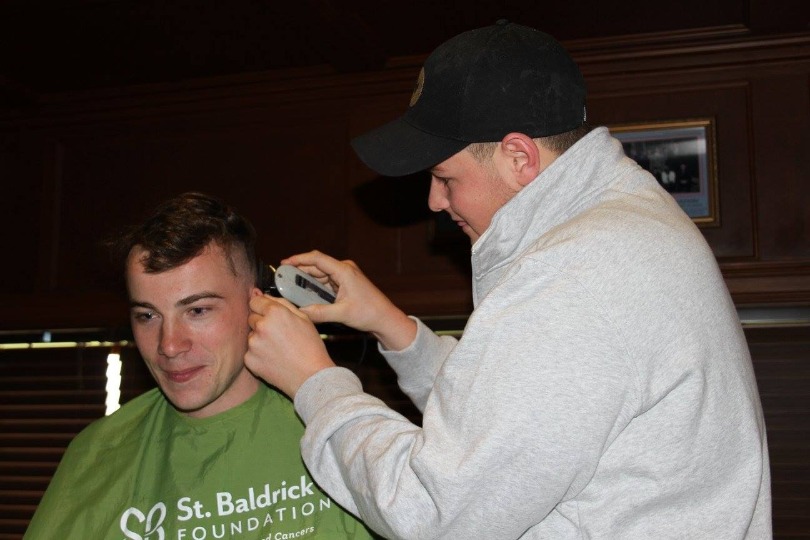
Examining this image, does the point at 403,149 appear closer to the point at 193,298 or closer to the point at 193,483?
the point at 193,298

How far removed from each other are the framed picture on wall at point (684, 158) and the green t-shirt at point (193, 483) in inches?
65.6

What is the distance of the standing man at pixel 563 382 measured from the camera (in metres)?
1.13

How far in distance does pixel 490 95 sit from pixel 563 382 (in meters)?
0.49

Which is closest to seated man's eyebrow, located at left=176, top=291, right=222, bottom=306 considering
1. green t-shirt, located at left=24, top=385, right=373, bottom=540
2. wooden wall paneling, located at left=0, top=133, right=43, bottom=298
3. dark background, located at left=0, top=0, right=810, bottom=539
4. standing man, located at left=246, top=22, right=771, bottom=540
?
green t-shirt, located at left=24, top=385, right=373, bottom=540

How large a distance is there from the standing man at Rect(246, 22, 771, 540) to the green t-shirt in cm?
76

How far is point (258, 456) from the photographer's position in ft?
7.13

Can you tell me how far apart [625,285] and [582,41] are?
7.49ft

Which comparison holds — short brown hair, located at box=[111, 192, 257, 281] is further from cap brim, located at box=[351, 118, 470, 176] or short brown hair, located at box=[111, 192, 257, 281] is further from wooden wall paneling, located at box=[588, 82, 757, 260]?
wooden wall paneling, located at box=[588, 82, 757, 260]

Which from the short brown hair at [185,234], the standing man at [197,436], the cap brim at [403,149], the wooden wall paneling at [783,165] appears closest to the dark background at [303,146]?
the wooden wall paneling at [783,165]

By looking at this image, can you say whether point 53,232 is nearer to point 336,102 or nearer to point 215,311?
point 336,102

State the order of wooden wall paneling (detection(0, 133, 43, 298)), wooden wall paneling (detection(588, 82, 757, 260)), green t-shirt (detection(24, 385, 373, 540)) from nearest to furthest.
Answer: green t-shirt (detection(24, 385, 373, 540))
wooden wall paneling (detection(588, 82, 757, 260))
wooden wall paneling (detection(0, 133, 43, 298))

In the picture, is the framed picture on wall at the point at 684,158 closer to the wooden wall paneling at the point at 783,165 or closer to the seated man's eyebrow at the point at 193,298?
the wooden wall paneling at the point at 783,165

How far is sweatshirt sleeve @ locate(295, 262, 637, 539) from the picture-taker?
3.68 feet

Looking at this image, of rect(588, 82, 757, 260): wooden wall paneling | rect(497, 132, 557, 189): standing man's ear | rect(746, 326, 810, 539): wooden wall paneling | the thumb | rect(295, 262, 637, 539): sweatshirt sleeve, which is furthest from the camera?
rect(588, 82, 757, 260): wooden wall paneling
